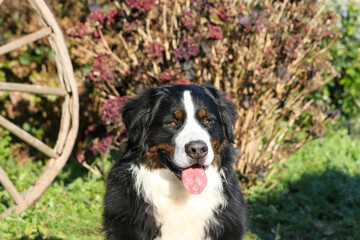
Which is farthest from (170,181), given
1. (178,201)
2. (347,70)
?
(347,70)

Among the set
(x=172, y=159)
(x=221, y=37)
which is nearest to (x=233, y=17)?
(x=221, y=37)

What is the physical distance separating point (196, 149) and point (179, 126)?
27 cm

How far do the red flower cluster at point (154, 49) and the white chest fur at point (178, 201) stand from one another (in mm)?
1707

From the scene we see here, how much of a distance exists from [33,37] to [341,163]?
403cm

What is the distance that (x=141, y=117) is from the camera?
3.15 metres

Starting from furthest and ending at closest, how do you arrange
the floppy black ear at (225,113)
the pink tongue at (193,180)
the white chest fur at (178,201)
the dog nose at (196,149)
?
the floppy black ear at (225,113) → the white chest fur at (178,201) → the pink tongue at (193,180) → the dog nose at (196,149)

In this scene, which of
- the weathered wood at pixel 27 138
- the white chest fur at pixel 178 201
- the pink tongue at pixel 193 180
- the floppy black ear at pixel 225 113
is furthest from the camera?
the weathered wood at pixel 27 138

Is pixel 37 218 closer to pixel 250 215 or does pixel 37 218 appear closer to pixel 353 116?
pixel 250 215

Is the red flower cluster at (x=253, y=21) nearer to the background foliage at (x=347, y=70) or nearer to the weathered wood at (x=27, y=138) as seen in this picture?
the weathered wood at (x=27, y=138)

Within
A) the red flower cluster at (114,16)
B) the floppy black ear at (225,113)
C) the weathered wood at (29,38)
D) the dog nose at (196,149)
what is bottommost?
the dog nose at (196,149)

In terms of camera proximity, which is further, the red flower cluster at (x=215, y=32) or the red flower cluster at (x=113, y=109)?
the red flower cluster at (x=113, y=109)

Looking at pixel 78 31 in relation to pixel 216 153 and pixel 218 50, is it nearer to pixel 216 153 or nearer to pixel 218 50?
pixel 218 50

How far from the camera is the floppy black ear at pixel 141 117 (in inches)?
123

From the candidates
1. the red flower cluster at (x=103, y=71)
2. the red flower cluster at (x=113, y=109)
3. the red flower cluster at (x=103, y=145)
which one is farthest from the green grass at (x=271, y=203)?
the red flower cluster at (x=103, y=71)
